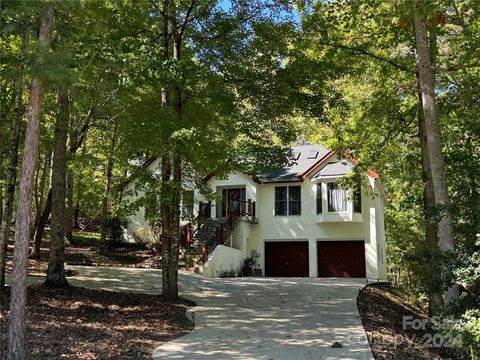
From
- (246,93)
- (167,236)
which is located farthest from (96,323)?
(246,93)

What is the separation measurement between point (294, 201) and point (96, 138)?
11699 millimetres

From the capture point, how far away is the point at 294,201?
22453 mm

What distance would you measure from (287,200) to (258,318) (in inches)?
528

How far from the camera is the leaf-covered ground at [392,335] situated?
730 centimetres

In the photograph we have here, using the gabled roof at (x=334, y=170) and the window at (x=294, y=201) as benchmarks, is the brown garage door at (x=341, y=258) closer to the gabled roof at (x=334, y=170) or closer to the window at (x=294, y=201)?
the window at (x=294, y=201)

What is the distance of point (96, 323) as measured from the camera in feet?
26.7

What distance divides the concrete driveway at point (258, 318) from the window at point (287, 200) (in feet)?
22.1

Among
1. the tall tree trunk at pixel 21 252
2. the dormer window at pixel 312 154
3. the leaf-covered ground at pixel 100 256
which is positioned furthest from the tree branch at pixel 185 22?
the dormer window at pixel 312 154

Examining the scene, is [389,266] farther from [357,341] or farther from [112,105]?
[357,341]

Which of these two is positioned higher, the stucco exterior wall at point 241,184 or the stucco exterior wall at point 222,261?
the stucco exterior wall at point 241,184

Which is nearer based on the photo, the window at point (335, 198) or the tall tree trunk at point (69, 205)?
the window at point (335, 198)

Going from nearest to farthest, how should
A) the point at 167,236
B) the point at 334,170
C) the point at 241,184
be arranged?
1. the point at 167,236
2. the point at 334,170
3. the point at 241,184

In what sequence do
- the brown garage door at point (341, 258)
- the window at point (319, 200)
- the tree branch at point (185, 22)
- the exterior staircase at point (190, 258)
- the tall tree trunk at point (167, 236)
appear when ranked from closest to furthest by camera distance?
1. the tree branch at point (185, 22)
2. the tall tree trunk at point (167, 236)
3. the exterior staircase at point (190, 258)
4. the brown garage door at point (341, 258)
5. the window at point (319, 200)

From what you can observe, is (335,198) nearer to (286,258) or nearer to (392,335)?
(286,258)
